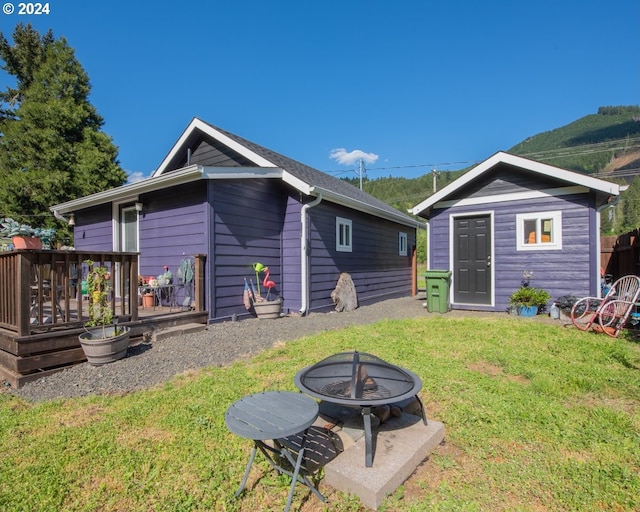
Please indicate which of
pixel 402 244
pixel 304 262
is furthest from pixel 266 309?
pixel 402 244

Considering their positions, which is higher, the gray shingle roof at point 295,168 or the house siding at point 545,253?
the gray shingle roof at point 295,168

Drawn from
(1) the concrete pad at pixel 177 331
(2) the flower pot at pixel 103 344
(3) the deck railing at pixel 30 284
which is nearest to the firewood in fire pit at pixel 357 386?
(2) the flower pot at pixel 103 344

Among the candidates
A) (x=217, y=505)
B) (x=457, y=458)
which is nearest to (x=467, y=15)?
(x=457, y=458)

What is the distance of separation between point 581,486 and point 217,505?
6.66 ft

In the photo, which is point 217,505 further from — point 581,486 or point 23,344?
point 23,344

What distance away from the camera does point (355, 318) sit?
7559 mm

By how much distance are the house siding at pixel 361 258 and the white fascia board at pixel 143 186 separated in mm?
2769

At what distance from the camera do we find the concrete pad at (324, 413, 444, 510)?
1.79m

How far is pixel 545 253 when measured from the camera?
7344 mm

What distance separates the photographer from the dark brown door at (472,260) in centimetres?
802

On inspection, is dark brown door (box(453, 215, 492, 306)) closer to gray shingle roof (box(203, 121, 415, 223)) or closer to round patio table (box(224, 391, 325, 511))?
gray shingle roof (box(203, 121, 415, 223))

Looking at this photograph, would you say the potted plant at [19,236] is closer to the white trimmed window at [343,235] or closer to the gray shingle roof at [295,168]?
the gray shingle roof at [295,168]

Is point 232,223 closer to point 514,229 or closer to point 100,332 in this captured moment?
point 100,332

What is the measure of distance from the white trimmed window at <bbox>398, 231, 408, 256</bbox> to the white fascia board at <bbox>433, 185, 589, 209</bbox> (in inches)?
178
